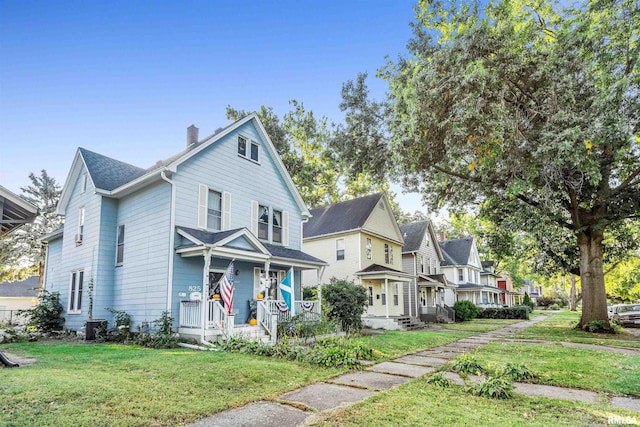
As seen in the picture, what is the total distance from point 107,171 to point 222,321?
29.1 feet

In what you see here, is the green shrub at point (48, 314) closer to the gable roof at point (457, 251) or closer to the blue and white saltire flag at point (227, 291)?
the blue and white saltire flag at point (227, 291)

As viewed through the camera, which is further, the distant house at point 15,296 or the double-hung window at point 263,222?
the distant house at point 15,296

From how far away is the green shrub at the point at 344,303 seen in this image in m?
15.9

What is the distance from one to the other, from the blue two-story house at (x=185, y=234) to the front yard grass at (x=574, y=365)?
6.92 meters

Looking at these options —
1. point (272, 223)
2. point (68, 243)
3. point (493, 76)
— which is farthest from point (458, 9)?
point (68, 243)

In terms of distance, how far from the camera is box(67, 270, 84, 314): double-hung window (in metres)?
14.7

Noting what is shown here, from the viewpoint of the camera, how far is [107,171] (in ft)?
51.5

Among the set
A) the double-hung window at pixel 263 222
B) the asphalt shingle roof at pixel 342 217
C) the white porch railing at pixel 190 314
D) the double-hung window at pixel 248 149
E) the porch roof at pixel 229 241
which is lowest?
the white porch railing at pixel 190 314

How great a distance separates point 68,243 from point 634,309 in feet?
99.2

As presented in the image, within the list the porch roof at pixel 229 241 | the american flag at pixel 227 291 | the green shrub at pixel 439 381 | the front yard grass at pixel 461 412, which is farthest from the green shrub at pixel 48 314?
the green shrub at pixel 439 381

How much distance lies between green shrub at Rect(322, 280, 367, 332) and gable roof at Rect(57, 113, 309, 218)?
4204mm

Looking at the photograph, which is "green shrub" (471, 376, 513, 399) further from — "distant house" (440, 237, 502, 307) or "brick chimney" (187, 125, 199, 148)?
"distant house" (440, 237, 502, 307)

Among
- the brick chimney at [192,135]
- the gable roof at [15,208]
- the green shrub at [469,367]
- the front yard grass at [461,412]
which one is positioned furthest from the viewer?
the brick chimney at [192,135]

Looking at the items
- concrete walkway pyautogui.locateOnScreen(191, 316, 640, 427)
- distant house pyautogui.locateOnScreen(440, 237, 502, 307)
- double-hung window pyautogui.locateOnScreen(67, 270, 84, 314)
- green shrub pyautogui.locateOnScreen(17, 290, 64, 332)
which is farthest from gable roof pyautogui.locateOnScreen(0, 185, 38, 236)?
distant house pyautogui.locateOnScreen(440, 237, 502, 307)
